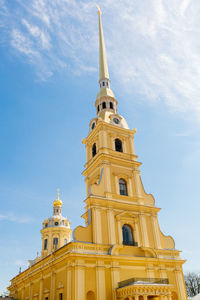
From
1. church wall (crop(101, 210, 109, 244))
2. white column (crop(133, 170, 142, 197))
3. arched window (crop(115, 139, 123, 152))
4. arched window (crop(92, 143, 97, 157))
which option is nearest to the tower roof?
arched window (crop(115, 139, 123, 152))

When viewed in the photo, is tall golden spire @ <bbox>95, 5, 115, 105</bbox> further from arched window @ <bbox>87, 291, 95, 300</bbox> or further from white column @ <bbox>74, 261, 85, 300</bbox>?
arched window @ <bbox>87, 291, 95, 300</bbox>

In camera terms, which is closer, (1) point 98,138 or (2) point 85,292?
(2) point 85,292

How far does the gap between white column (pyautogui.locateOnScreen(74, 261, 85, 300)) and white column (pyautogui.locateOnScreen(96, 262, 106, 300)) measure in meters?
1.35

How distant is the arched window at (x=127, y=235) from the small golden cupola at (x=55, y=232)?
2847 centimetres

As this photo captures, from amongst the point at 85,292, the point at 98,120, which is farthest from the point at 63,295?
the point at 98,120

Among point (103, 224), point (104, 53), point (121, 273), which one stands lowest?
point (121, 273)

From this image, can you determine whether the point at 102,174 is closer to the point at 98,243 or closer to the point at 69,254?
the point at 98,243

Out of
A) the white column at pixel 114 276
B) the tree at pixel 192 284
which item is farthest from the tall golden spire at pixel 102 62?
the tree at pixel 192 284

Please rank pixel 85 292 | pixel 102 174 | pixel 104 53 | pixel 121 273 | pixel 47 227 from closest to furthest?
pixel 85 292, pixel 121 273, pixel 102 174, pixel 104 53, pixel 47 227

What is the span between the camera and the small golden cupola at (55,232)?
2058 inches

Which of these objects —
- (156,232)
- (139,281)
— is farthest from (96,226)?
(156,232)

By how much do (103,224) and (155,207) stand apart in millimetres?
6901

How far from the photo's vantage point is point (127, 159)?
101 ft

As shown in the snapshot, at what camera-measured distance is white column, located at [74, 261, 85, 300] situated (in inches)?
807
